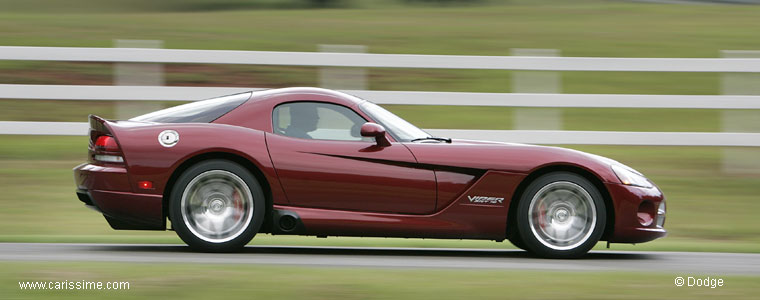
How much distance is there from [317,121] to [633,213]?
7.18ft

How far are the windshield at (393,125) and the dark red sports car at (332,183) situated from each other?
0.12 ft

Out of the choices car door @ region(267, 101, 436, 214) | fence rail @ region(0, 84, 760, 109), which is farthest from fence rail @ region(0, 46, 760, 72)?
car door @ region(267, 101, 436, 214)

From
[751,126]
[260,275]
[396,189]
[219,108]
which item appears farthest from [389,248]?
[751,126]

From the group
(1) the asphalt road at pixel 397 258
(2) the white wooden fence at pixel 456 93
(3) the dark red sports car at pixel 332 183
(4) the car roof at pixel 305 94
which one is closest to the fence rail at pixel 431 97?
(2) the white wooden fence at pixel 456 93

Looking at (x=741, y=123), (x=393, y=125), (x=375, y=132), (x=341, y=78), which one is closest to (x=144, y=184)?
(x=375, y=132)

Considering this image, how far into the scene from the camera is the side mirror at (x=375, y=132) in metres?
7.13

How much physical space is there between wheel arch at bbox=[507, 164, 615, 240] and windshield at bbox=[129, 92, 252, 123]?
6.31 ft

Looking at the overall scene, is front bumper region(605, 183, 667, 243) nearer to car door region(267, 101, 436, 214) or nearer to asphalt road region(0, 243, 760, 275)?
asphalt road region(0, 243, 760, 275)

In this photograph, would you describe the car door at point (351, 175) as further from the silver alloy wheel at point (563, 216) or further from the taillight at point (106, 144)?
the taillight at point (106, 144)

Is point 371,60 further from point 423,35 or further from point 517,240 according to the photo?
point 423,35

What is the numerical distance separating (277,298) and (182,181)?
1891 millimetres

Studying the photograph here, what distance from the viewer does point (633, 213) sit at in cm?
738

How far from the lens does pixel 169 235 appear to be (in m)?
8.74

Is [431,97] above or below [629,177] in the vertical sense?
above
